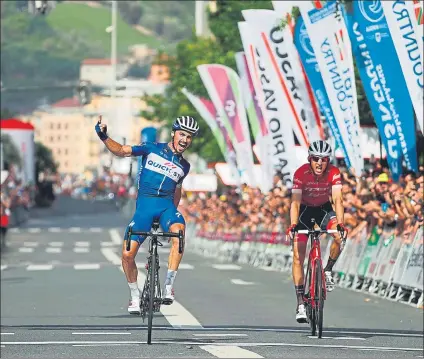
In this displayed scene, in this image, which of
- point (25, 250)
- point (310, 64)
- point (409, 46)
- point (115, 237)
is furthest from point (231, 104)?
point (115, 237)

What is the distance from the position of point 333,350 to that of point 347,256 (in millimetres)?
16136

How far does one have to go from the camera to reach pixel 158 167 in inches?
678

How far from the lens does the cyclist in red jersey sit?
725 inches

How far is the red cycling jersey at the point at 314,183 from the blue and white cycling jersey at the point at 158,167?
180 cm

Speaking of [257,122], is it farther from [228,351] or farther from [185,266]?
[228,351]

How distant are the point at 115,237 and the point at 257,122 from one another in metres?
28.7

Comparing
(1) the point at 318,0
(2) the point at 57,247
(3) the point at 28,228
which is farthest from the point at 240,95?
(3) the point at 28,228

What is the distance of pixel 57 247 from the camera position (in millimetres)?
58062

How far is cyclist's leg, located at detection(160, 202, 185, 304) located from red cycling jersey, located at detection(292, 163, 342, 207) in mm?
1789

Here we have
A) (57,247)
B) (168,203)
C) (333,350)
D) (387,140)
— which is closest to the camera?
(333,350)

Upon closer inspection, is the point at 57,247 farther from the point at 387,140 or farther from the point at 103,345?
the point at 103,345

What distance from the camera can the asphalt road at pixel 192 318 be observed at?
53.0 feet

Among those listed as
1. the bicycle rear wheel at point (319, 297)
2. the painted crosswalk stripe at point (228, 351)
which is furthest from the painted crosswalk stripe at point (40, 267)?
the painted crosswalk stripe at point (228, 351)

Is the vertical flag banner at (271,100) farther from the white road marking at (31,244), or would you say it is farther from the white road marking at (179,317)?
the white road marking at (31,244)
